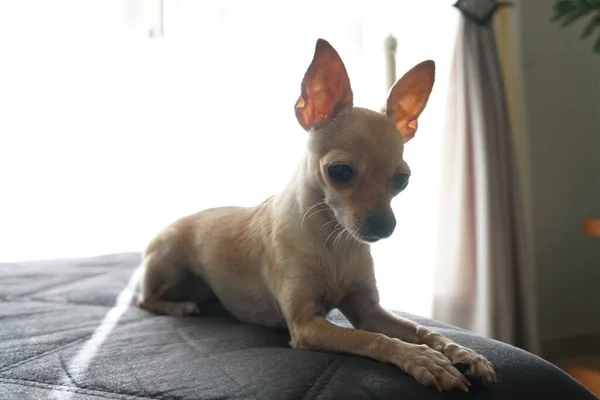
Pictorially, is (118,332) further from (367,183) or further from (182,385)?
(367,183)

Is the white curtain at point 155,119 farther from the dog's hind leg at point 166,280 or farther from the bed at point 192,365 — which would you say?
the bed at point 192,365

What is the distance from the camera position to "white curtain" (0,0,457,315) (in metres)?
2.34

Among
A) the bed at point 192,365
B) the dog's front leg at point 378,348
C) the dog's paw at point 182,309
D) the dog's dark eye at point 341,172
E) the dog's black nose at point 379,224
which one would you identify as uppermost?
the dog's dark eye at point 341,172

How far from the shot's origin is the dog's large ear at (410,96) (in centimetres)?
123

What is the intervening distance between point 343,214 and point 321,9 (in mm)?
1817

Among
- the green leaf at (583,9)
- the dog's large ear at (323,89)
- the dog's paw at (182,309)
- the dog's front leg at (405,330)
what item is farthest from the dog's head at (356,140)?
the green leaf at (583,9)

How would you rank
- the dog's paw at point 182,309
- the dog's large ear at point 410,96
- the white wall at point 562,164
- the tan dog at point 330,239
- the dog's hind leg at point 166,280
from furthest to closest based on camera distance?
the white wall at point 562,164 < the dog's hind leg at point 166,280 < the dog's paw at point 182,309 < the dog's large ear at point 410,96 < the tan dog at point 330,239

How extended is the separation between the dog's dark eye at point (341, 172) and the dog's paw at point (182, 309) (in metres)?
0.60

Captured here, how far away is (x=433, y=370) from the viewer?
807mm

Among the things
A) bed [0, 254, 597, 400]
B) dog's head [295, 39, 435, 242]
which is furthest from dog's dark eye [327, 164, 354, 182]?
bed [0, 254, 597, 400]

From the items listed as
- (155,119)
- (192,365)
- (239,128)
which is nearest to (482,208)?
(239,128)

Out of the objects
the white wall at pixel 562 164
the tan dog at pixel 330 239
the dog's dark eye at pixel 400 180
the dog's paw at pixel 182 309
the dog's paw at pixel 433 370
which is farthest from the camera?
the white wall at pixel 562 164

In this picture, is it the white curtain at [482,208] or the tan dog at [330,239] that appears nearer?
the tan dog at [330,239]

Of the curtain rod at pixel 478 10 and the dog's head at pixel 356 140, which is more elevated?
the curtain rod at pixel 478 10
